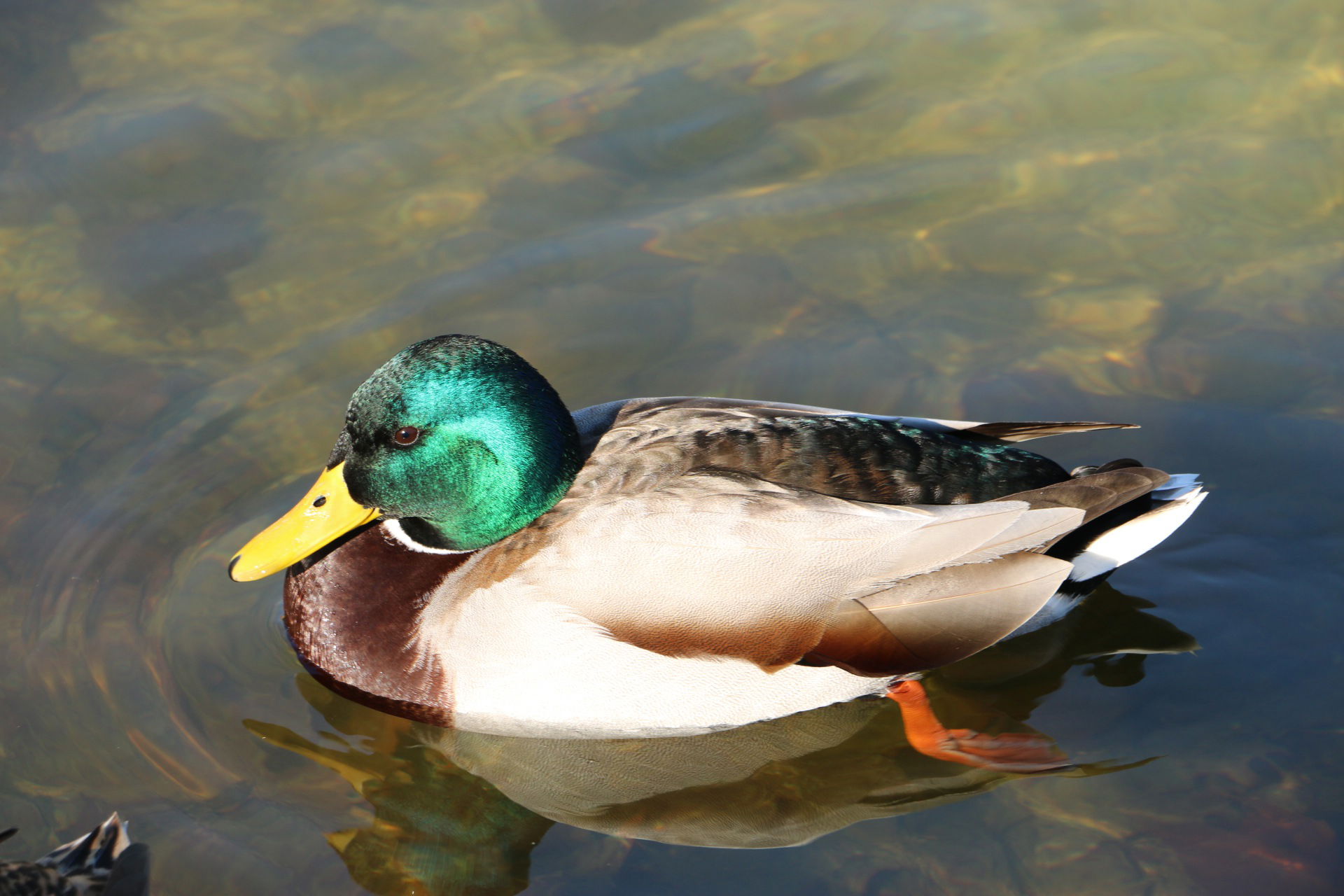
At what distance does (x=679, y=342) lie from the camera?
6527 millimetres

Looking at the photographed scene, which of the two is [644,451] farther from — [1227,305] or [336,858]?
[1227,305]

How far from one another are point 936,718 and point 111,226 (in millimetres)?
4727

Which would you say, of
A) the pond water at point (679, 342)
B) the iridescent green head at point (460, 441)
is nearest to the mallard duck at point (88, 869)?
the pond water at point (679, 342)

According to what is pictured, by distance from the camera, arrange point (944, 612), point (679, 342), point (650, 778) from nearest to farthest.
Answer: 1. point (944, 612)
2. point (650, 778)
3. point (679, 342)

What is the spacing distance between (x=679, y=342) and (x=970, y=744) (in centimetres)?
247

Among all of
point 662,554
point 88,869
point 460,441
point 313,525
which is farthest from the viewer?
point 313,525

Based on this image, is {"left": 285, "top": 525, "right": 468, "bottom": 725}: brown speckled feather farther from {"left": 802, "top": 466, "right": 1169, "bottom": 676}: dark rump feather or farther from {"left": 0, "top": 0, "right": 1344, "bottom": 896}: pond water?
{"left": 802, "top": 466, "right": 1169, "bottom": 676}: dark rump feather

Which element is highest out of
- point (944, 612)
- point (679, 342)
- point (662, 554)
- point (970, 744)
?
point (679, 342)

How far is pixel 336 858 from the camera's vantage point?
456cm

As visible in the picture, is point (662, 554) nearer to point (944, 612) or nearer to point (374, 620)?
point (944, 612)

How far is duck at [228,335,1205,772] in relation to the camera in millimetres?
4355

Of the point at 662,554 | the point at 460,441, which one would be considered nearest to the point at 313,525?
the point at 460,441

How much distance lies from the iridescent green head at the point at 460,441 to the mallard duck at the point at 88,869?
1.29m

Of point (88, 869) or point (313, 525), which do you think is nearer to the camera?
point (88, 869)
